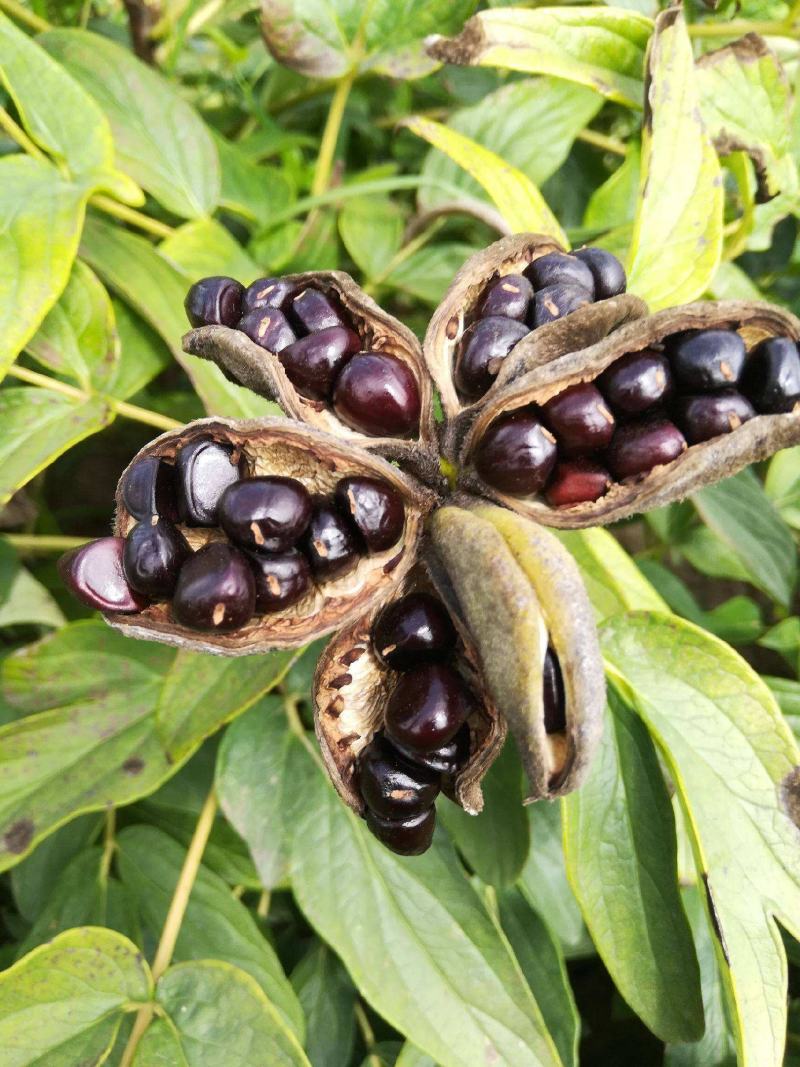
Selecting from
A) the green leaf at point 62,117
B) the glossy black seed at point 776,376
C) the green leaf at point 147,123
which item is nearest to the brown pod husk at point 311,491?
the glossy black seed at point 776,376

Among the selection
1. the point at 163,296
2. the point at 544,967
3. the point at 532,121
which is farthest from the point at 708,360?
the point at 544,967

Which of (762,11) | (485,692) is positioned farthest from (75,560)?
(762,11)

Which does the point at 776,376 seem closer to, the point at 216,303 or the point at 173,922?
the point at 216,303

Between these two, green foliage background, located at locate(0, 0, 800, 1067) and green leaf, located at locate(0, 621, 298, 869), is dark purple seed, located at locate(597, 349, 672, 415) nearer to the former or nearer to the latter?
green foliage background, located at locate(0, 0, 800, 1067)

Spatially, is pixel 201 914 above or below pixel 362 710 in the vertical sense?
below

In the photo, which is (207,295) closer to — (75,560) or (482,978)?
(75,560)

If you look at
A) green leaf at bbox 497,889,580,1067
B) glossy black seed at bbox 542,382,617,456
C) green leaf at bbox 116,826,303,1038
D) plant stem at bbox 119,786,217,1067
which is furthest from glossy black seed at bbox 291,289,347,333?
green leaf at bbox 497,889,580,1067
